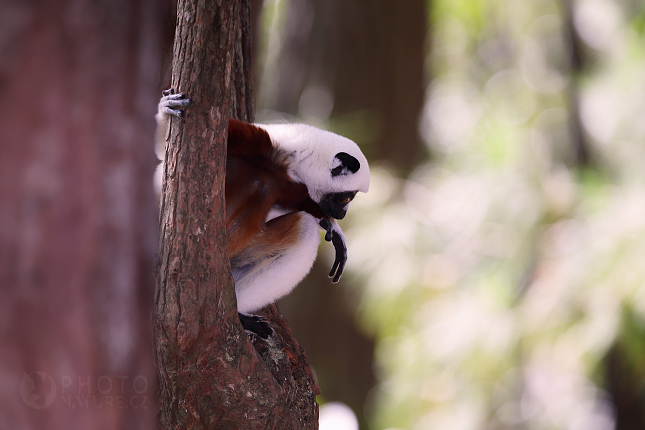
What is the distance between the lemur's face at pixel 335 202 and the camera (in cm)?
248

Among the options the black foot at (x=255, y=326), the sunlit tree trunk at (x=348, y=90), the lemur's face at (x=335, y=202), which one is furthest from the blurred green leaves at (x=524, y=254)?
the black foot at (x=255, y=326)

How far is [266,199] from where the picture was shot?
221cm

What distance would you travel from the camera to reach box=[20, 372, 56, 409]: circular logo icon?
0.70 metres

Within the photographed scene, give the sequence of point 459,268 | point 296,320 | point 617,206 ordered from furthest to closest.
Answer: point 296,320
point 459,268
point 617,206

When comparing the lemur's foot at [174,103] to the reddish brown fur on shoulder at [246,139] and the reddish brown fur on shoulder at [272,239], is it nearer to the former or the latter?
the reddish brown fur on shoulder at [246,139]

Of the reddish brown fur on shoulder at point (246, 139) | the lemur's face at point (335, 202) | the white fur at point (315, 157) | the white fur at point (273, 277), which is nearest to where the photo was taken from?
the reddish brown fur on shoulder at point (246, 139)

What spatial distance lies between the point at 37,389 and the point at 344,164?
185 centimetres

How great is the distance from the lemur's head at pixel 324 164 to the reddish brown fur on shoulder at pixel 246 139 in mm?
134

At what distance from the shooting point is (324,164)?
2.41 metres

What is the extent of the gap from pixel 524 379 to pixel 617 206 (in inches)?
69.0

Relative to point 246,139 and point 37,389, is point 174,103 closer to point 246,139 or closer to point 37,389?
point 246,139

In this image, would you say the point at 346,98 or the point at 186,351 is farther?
the point at 346,98

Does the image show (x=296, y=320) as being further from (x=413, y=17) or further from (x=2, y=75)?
(x=2, y=75)

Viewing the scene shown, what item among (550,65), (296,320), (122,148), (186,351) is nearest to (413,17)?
(550,65)
